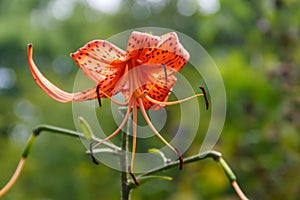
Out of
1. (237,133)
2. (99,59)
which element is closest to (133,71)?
(99,59)

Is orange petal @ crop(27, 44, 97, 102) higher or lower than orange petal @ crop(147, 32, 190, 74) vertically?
lower

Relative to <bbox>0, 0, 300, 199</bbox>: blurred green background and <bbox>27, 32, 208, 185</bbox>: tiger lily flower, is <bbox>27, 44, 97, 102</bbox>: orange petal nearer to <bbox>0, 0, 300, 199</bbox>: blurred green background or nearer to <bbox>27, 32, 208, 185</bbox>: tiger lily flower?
<bbox>27, 32, 208, 185</bbox>: tiger lily flower

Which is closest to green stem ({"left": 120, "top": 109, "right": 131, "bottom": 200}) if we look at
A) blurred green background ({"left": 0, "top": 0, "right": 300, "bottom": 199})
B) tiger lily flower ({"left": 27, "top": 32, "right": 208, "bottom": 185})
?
tiger lily flower ({"left": 27, "top": 32, "right": 208, "bottom": 185})

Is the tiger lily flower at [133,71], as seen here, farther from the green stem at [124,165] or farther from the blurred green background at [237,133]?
the blurred green background at [237,133]

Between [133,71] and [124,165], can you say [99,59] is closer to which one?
[133,71]

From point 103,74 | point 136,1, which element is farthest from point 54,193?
point 136,1

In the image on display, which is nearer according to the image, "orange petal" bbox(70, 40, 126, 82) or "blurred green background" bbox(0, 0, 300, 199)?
"orange petal" bbox(70, 40, 126, 82)

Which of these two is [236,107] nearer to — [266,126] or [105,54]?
[266,126]

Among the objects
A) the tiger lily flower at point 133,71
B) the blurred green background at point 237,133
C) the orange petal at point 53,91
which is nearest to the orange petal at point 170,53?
the tiger lily flower at point 133,71
